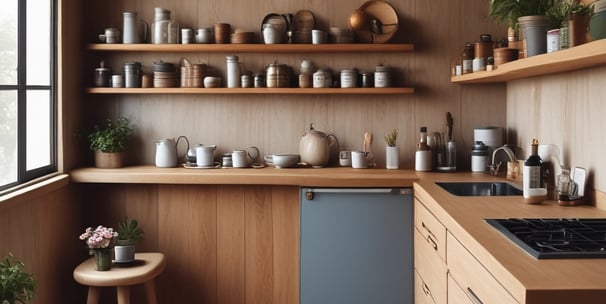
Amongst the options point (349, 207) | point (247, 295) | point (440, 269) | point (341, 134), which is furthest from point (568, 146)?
point (247, 295)

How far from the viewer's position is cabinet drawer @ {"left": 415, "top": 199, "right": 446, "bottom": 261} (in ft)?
10.3

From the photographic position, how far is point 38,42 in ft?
13.0

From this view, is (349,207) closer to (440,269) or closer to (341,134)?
(341,134)

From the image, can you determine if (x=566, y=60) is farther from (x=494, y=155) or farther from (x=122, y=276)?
(x=122, y=276)

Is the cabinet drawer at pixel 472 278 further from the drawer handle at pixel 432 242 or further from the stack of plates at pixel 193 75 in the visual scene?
the stack of plates at pixel 193 75

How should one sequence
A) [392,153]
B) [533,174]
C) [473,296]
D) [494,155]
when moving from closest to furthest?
[473,296] → [533,174] → [494,155] → [392,153]

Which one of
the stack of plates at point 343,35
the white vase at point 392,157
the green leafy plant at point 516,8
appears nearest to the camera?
the green leafy plant at point 516,8

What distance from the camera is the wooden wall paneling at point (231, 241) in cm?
436

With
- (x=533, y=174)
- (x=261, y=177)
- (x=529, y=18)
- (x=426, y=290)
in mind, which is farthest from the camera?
(x=261, y=177)

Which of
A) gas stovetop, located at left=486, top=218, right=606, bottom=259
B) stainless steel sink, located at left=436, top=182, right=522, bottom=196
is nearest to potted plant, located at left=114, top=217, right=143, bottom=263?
stainless steel sink, located at left=436, top=182, right=522, bottom=196

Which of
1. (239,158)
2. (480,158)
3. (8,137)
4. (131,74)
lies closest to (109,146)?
(131,74)

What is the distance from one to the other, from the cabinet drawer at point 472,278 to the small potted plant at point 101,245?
5.59ft

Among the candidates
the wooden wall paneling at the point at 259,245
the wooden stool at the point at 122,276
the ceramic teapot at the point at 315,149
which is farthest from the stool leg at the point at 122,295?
the ceramic teapot at the point at 315,149

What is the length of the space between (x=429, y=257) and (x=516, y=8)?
1205 millimetres
